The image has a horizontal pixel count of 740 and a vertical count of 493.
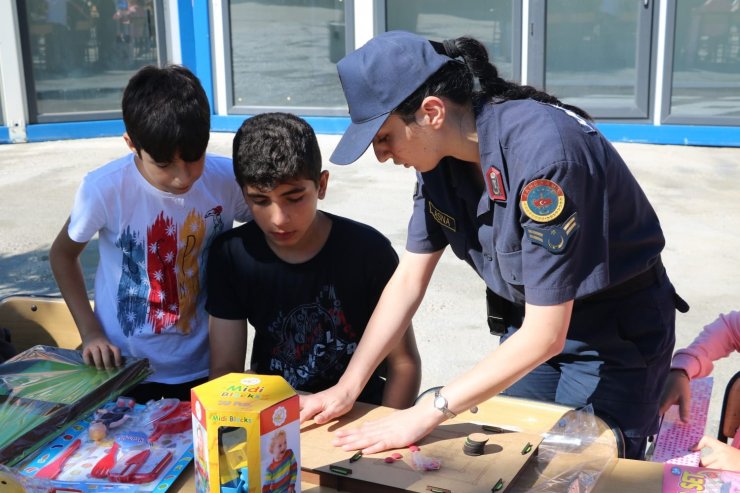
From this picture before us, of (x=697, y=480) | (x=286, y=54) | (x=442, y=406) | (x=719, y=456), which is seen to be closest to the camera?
(x=697, y=480)

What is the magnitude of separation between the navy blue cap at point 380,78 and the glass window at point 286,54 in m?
6.48

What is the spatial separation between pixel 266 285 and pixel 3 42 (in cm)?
682

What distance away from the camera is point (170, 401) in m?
1.67

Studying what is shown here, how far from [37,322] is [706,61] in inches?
247

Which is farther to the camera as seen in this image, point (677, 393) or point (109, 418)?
point (677, 393)

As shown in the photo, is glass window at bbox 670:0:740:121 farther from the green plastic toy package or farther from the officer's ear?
the green plastic toy package

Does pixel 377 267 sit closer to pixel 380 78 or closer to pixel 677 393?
pixel 380 78

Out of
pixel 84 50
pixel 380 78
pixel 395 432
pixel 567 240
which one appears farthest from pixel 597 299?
pixel 84 50

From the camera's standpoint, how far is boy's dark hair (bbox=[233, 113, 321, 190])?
188 centimetres

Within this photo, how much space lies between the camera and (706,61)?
23.5ft

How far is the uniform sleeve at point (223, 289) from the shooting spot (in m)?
1.96

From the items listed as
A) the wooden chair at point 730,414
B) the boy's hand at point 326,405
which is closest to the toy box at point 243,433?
the boy's hand at point 326,405

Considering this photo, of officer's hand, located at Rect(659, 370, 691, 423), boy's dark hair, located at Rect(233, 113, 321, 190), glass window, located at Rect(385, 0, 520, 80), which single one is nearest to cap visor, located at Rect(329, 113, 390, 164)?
boy's dark hair, located at Rect(233, 113, 321, 190)

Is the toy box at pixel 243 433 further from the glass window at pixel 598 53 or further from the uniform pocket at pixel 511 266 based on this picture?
the glass window at pixel 598 53
